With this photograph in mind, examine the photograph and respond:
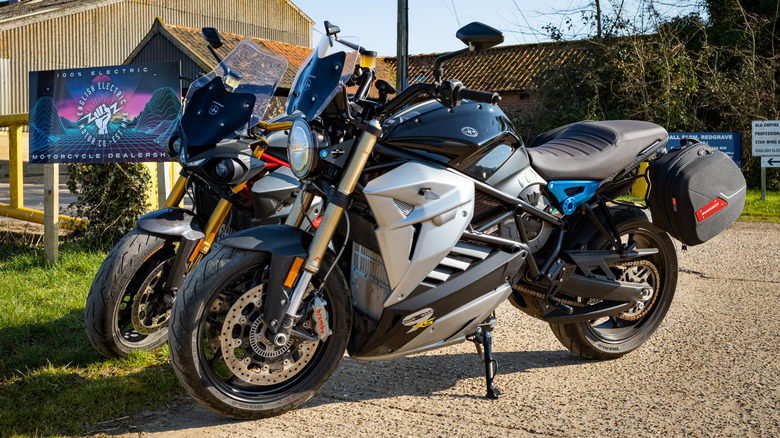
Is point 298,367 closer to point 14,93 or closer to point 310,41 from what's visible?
point 14,93

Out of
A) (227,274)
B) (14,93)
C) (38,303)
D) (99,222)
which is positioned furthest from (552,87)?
(14,93)

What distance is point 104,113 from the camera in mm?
6242

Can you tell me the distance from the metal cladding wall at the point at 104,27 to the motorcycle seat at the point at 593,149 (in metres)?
28.0

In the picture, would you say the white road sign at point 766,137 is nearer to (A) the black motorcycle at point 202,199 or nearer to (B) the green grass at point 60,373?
(A) the black motorcycle at point 202,199

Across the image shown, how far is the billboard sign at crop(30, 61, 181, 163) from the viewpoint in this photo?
603 cm

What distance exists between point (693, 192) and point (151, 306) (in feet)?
9.65

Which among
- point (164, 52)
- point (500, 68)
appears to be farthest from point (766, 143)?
point (164, 52)

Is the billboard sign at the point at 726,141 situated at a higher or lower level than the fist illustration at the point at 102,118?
lower

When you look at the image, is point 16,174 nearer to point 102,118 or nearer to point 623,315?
point 102,118

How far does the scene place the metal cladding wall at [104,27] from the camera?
30719 millimetres

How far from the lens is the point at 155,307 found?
4.05 meters

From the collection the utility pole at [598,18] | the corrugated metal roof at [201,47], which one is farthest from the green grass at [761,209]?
the corrugated metal roof at [201,47]

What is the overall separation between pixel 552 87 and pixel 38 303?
17.0 m

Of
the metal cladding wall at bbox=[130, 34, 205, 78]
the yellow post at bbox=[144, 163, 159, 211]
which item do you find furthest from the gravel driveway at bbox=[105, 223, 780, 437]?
the metal cladding wall at bbox=[130, 34, 205, 78]
